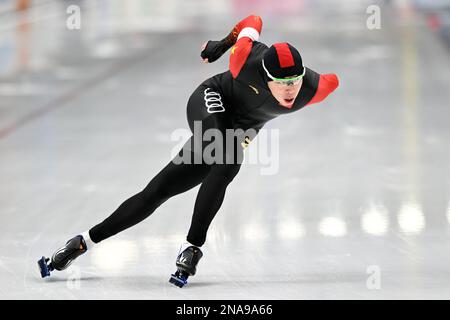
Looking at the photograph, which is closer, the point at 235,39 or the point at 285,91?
the point at 285,91

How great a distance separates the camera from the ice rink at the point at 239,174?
13.1 feet

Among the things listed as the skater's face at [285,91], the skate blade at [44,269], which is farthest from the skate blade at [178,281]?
the skater's face at [285,91]

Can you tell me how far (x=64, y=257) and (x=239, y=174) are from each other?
2.16 m

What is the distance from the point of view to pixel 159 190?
153 inches

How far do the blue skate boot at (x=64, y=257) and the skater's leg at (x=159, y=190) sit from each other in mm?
140

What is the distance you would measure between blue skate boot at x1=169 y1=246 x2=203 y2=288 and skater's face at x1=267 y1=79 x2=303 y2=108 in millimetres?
686

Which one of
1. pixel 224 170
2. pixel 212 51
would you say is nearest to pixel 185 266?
pixel 224 170

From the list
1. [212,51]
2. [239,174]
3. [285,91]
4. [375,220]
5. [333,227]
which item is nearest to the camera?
[285,91]

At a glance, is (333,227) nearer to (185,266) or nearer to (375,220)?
(375,220)

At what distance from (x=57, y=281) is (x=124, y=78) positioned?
18.7 feet

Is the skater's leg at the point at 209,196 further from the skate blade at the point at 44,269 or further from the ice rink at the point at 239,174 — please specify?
the skate blade at the point at 44,269

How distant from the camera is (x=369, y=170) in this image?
19.8 feet

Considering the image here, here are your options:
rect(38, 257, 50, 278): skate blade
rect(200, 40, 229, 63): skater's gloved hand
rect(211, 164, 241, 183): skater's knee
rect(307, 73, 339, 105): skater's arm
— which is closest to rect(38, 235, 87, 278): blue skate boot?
rect(38, 257, 50, 278): skate blade

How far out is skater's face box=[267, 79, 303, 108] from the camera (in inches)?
148
